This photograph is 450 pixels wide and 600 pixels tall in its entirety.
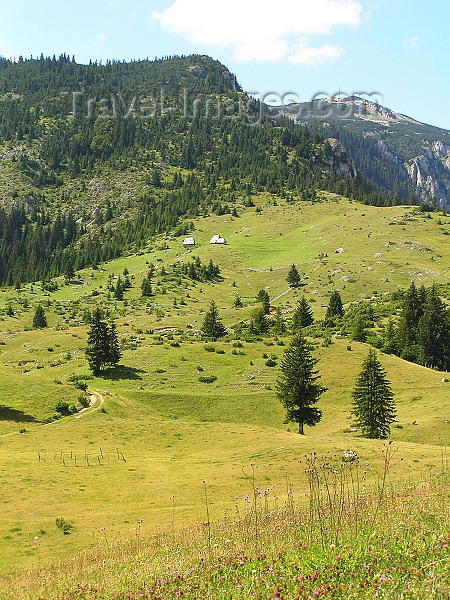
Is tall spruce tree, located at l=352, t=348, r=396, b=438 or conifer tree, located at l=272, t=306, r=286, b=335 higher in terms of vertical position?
conifer tree, located at l=272, t=306, r=286, b=335

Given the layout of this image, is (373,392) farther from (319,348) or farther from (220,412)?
A: (319,348)

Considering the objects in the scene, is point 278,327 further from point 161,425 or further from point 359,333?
point 161,425

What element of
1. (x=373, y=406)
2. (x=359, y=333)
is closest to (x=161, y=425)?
(x=373, y=406)

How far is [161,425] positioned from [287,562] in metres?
34.6

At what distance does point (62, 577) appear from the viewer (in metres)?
13.3

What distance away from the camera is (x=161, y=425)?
145 feet

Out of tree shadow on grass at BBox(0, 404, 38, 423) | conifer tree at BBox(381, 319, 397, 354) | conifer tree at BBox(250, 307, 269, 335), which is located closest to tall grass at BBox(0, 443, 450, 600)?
tree shadow on grass at BBox(0, 404, 38, 423)

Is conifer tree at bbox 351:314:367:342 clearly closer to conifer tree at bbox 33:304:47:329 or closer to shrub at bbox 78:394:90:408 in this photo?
shrub at bbox 78:394:90:408

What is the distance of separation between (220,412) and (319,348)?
20808 mm

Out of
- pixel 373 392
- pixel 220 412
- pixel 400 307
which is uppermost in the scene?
pixel 400 307

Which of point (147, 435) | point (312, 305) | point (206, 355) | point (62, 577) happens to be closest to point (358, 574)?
point (62, 577)

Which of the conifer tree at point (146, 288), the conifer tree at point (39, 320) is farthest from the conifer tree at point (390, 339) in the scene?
the conifer tree at point (39, 320)

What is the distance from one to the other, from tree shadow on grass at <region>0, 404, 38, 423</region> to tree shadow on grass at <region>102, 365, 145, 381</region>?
52.5 feet

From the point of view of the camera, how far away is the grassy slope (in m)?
24.3
